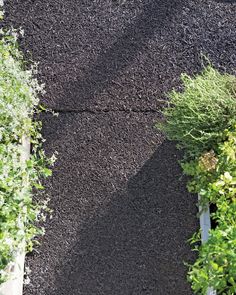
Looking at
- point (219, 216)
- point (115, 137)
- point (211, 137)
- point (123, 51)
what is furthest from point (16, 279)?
point (123, 51)

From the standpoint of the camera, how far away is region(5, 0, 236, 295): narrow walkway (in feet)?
10.9

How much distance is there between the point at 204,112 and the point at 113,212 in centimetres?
85

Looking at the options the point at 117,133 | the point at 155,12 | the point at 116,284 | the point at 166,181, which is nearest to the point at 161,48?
the point at 155,12

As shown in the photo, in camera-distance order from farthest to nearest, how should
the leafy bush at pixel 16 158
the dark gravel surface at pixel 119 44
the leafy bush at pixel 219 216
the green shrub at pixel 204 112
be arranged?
1. the dark gravel surface at pixel 119 44
2. the green shrub at pixel 204 112
3. the leafy bush at pixel 16 158
4. the leafy bush at pixel 219 216

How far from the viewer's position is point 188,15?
3875 mm

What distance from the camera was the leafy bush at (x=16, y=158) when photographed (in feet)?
8.86

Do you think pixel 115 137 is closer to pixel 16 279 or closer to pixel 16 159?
pixel 16 159

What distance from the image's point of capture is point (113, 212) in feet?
11.3

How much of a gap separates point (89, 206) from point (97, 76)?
85 cm

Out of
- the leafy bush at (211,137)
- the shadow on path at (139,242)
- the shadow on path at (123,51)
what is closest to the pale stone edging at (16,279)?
the shadow on path at (139,242)

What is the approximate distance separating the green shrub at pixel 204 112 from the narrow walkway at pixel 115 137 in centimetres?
52

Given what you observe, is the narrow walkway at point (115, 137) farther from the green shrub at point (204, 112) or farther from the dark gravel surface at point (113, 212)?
the green shrub at point (204, 112)

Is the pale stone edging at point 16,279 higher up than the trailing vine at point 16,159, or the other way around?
the trailing vine at point 16,159

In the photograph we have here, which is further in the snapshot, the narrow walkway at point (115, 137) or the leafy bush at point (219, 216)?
the narrow walkway at point (115, 137)
